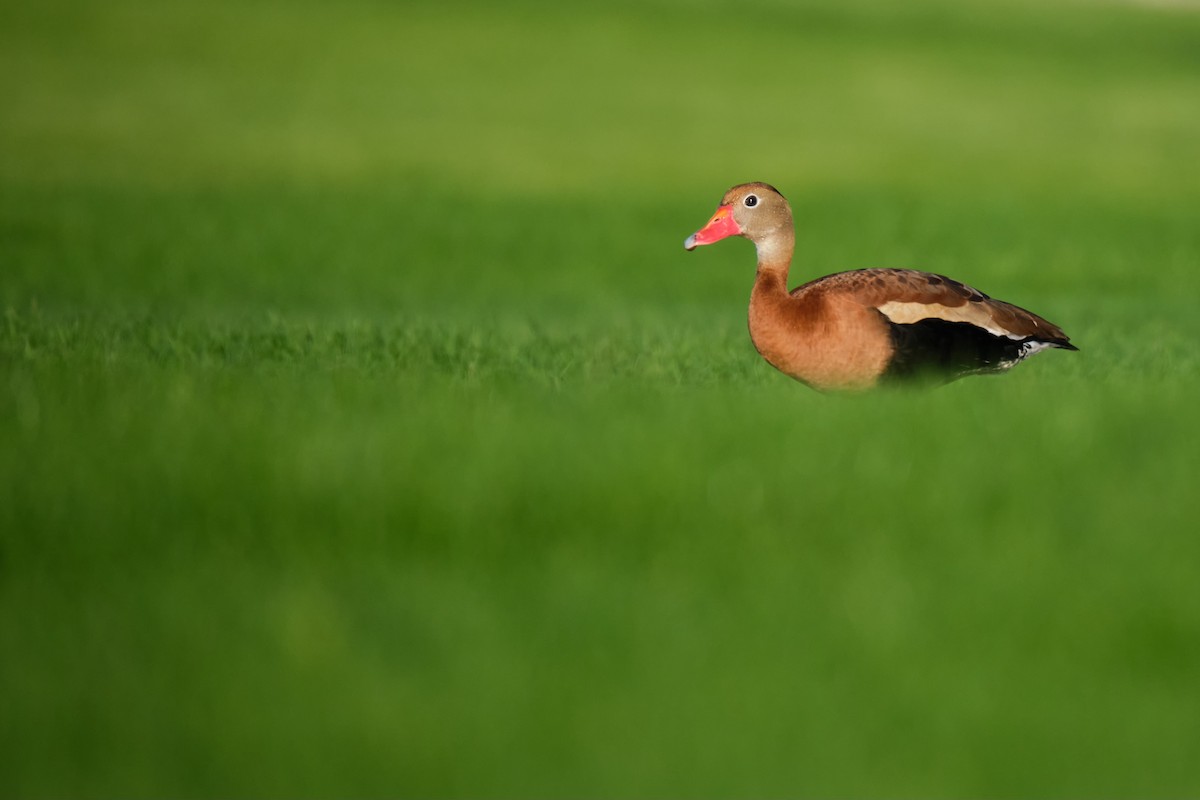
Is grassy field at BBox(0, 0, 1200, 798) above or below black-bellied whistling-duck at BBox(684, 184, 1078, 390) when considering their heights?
below

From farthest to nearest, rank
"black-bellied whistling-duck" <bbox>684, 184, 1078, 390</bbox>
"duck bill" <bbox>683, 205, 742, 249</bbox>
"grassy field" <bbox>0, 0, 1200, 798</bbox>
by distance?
"duck bill" <bbox>683, 205, 742, 249</bbox>
"black-bellied whistling-duck" <bbox>684, 184, 1078, 390</bbox>
"grassy field" <bbox>0, 0, 1200, 798</bbox>

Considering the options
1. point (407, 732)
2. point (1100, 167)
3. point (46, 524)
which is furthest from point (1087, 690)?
point (1100, 167)

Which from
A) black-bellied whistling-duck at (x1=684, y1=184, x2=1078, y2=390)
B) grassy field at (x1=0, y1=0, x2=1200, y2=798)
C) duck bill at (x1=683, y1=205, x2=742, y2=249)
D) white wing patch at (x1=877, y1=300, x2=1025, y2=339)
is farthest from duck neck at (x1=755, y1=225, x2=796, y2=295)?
white wing patch at (x1=877, y1=300, x2=1025, y2=339)

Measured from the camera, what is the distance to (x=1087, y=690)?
4867 millimetres

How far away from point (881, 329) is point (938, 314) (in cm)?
40

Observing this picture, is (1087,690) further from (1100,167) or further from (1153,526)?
(1100,167)

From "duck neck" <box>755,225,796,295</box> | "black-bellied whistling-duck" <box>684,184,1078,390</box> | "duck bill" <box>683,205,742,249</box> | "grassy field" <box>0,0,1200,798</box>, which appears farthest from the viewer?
"duck bill" <box>683,205,742,249</box>

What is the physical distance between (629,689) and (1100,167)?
28058 millimetres

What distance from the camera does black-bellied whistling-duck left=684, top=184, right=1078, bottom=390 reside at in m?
8.60

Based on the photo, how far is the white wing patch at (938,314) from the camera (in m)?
8.63

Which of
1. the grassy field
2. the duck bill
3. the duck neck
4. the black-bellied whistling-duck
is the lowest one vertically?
the grassy field

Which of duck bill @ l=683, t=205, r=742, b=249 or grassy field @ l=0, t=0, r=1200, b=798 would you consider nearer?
grassy field @ l=0, t=0, r=1200, b=798

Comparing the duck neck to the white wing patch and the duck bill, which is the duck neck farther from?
the white wing patch

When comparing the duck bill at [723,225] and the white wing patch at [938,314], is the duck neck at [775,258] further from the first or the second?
the white wing patch at [938,314]
